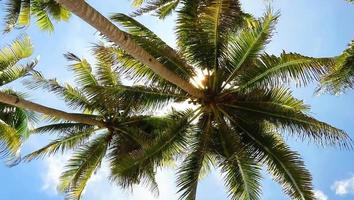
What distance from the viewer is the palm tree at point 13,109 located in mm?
17925

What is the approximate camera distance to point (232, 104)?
15.4 m

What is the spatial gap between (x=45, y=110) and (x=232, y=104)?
4.93 m

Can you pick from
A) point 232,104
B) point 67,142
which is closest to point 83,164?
point 67,142

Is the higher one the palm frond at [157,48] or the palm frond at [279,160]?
the palm frond at [157,48]

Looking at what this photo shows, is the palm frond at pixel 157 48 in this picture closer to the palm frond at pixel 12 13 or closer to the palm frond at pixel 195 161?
the palm frond at pixel 195 161

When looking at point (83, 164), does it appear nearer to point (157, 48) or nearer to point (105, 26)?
point (157, 48)

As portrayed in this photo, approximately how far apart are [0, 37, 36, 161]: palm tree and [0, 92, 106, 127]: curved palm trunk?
235 centimetres

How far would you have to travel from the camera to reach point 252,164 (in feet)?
50.3

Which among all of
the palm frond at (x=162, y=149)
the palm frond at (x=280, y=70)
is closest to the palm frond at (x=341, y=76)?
the palm frond at (x=280, y=70)

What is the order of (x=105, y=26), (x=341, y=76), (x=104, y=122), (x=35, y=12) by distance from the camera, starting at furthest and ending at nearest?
(x=35, y=12) < (x=104, y=122) < (x=341, y=76) < (x=105, y=26)

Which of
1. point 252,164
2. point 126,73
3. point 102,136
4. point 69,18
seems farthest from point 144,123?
point 69,18

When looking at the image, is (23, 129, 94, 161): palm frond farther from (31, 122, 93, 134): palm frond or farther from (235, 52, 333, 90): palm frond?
(235, 52, 333, 90): palm frond

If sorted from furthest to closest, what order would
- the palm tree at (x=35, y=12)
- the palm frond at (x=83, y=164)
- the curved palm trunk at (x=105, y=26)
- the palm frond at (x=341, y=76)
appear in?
the palm tree at (x=35, y=12) < the palm frond at (x=83, y=164) < the palm frond at (x=341, y=76) < the curved palm trunk at (x=105, y=26)

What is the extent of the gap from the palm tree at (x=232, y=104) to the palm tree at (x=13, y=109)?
A: 13.6 ft
